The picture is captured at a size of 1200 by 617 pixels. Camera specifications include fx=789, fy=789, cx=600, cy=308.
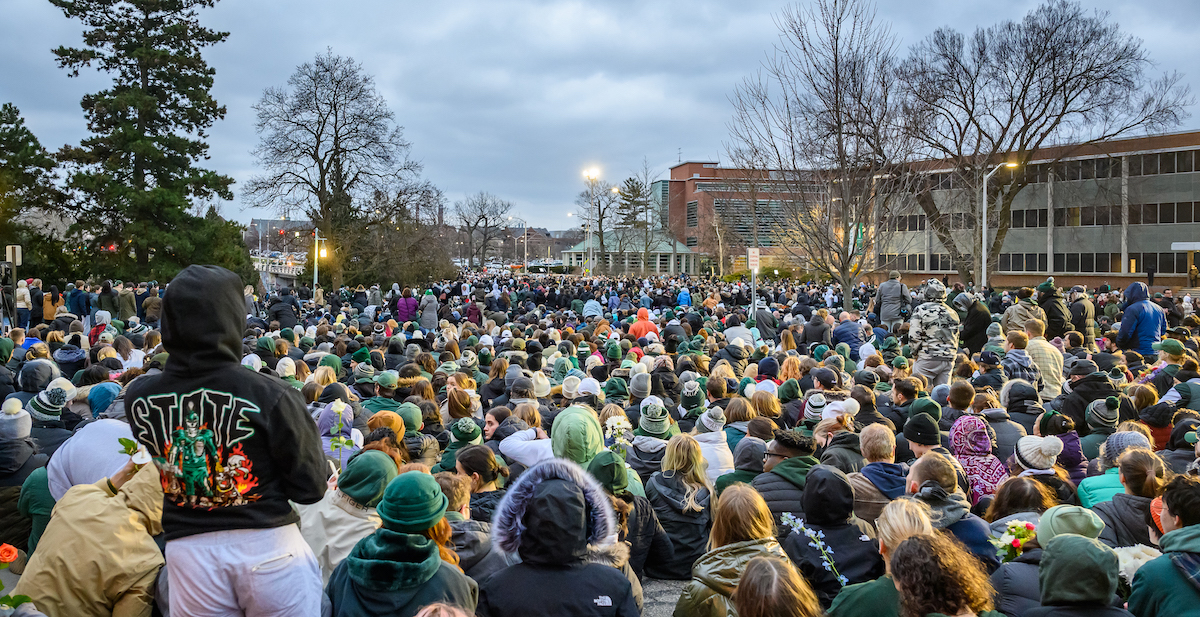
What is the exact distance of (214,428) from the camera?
255 centimetres

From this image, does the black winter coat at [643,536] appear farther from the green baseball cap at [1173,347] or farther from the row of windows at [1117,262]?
the row of windows at [1117,262]

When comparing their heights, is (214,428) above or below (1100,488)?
above

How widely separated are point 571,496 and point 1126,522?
345 cm

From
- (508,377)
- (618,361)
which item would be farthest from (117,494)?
(618,361)

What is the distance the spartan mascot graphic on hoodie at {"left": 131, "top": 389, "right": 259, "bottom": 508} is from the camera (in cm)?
254

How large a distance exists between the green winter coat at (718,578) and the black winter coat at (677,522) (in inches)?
69.0

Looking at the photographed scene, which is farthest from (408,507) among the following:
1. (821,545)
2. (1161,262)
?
(1161,262)

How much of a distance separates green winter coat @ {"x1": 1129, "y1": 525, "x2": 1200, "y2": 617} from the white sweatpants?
336 centimetres

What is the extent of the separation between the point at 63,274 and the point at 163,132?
6812 mm

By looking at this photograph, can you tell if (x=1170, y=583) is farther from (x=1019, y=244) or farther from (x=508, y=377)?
(x=1019, y=244)

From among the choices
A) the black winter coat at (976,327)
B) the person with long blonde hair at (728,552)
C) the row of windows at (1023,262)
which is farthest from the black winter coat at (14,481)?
the row of windows at (1023,262)

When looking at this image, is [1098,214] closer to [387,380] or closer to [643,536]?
[387,380]

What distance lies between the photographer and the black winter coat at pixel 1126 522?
14.3 ft

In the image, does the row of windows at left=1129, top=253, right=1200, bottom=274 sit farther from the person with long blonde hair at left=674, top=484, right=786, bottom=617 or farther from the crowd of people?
the person with long blonde hair at left=674, top=484, right=786, bottom=617
